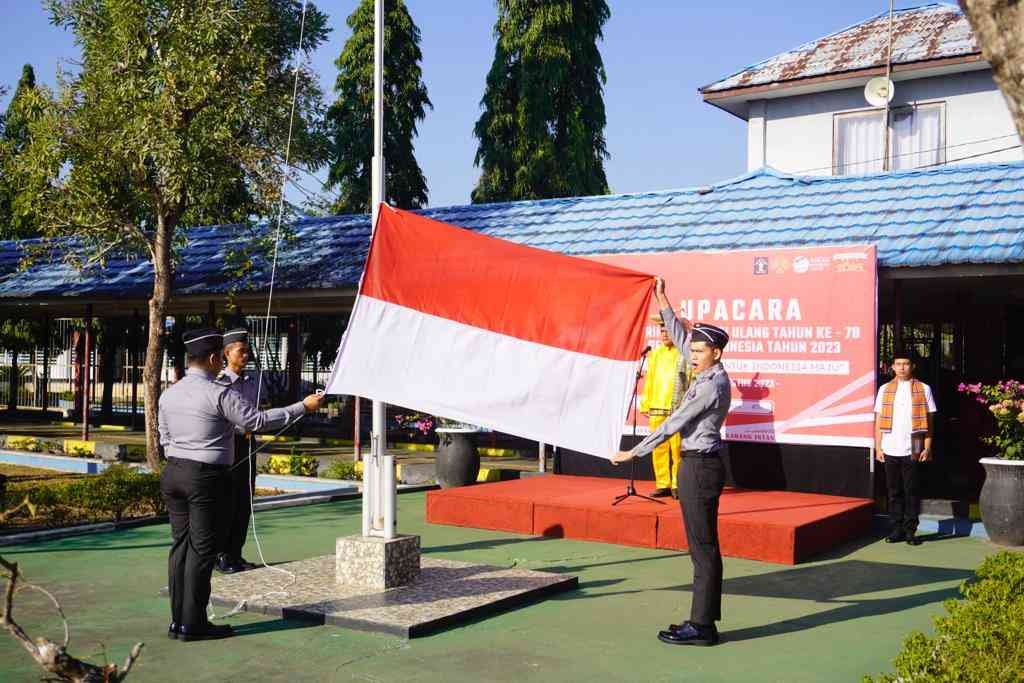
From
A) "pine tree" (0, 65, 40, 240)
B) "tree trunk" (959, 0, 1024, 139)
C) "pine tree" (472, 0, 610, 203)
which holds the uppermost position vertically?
"pine tree" (472, 0, 610, 203)

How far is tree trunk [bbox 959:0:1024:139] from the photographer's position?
10.0 feet

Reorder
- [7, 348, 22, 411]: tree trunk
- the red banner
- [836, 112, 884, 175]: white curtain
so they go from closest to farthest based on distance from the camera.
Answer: the red banner, [836, 112, 884, 175]: white curtain, [7, 348, 22, 411]: tree trunk

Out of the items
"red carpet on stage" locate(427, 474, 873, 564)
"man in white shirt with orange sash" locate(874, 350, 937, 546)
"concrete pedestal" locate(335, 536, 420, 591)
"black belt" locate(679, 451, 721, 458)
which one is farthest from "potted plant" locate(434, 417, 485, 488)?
"black belt" locate(679, 451, 721, 458)

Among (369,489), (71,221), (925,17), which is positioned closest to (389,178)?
(925,17)

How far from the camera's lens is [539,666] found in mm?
6172

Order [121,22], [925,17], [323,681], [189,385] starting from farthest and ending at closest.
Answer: [925,17]
[121,22]
[189,385]
[323,681]

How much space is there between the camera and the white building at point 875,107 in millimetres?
19375

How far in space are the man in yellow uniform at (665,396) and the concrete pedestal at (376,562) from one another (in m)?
3.95

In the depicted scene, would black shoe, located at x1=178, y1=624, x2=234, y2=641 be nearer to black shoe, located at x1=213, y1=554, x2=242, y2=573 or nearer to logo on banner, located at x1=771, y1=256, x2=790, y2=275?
black shoe, located at x1=213, y1=554, x2=242, y2=573

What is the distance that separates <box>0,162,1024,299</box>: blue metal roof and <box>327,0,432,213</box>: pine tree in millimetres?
17687

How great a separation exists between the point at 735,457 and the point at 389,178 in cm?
2707

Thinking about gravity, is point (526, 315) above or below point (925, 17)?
below

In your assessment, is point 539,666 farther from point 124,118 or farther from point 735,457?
point 124,118

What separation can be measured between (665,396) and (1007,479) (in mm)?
3382
